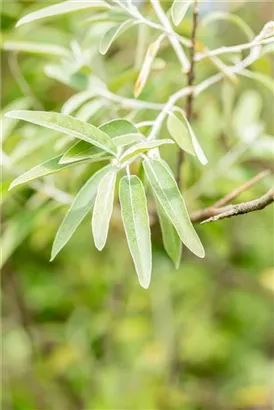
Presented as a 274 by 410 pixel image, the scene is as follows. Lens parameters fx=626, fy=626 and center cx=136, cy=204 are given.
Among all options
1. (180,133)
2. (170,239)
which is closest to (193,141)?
(180,133)

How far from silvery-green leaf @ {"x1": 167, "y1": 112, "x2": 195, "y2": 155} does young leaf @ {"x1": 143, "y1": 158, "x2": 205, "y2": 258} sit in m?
0.05

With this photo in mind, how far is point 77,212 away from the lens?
2.26 feet

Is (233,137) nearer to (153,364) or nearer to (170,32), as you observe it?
(170,32)

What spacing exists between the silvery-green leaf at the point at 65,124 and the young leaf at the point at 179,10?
0.51 feet

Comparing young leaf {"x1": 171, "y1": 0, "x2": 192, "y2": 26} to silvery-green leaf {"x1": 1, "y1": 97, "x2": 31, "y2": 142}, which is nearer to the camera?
young leaf {"x1": 171, "y1": 0, "x2": 192, "y2": 26}

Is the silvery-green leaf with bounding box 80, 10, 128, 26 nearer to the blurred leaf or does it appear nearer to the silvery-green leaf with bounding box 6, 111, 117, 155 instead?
the silvery-green leaf with bounding box 6, 111, 117, 155

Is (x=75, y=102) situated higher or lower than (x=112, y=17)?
lower

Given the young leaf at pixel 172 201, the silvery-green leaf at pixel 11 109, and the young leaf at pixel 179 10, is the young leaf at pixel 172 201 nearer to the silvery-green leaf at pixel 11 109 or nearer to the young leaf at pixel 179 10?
the young leaf at pixel 179 10

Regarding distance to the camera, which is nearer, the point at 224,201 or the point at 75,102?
the point at 224,201

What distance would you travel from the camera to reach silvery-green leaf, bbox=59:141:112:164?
2.16ft

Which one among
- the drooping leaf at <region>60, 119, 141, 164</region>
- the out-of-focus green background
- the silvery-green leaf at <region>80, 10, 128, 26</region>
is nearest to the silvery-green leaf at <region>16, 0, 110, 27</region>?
Answer: the silvery-green leaf at <region>80, 10, 128, 26</region>

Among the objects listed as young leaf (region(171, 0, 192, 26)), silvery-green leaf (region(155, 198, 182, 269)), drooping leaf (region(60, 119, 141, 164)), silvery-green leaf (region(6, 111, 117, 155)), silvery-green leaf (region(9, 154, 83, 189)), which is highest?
young leaf (region(171, 0, 192, 26))

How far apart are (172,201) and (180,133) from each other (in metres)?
0.11

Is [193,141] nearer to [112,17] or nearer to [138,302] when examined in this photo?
[112,17]
